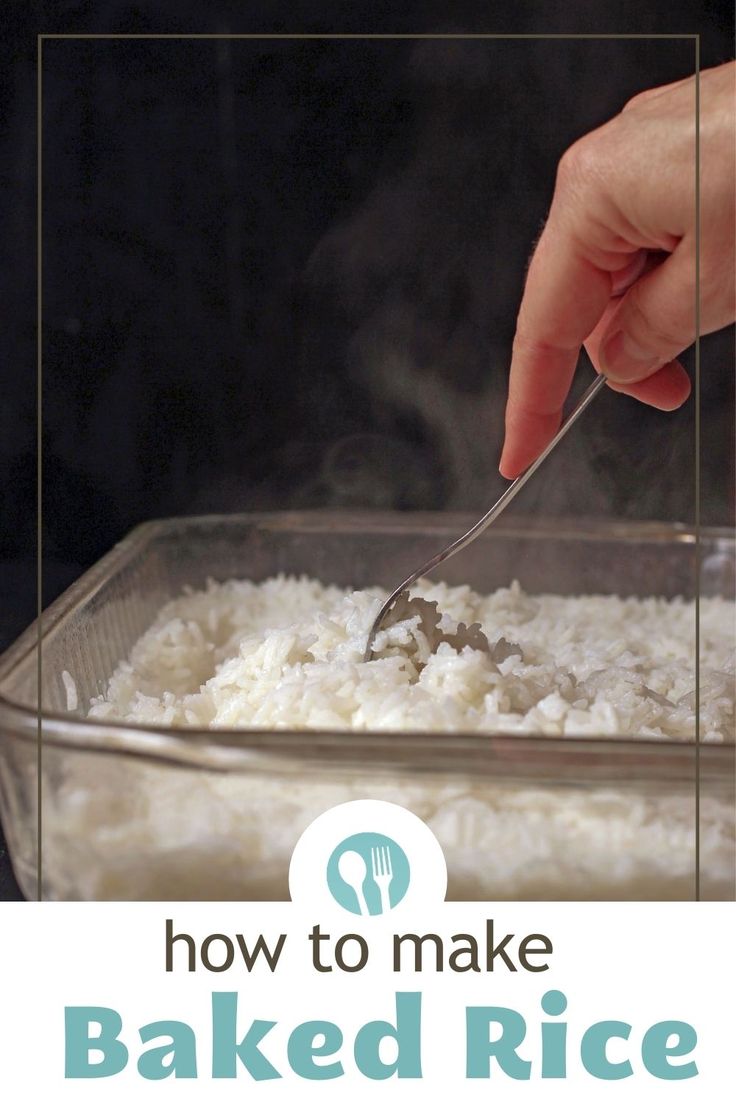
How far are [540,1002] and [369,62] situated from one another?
51cm

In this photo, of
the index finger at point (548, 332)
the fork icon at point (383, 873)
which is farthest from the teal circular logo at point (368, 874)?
the index finger at point (548, 332)

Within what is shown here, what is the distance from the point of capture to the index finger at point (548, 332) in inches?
19.7

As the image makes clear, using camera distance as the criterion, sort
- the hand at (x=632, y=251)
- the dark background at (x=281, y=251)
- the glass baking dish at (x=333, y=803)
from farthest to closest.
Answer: the dark background at (x=281, y=251), the hand at (x=632, y=251), the glass baking dish at (x=333, y=803)

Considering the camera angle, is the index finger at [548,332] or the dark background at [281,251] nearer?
the index finger at [548,332]

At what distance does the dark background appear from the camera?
0.62 m

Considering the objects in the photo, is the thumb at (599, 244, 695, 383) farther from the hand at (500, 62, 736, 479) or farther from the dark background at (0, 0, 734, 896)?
the dark background at (0, 0, 734, 896)

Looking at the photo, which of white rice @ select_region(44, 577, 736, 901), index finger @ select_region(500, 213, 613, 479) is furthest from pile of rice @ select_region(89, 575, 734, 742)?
index finger @ select_region(500, 213, 613, 479)

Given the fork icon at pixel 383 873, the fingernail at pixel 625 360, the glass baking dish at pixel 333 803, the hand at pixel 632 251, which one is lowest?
the fork icon at pixel 383 873

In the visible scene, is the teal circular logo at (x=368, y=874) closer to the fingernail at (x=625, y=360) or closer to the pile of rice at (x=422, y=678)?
the pile of rice at (x=422, y=678)

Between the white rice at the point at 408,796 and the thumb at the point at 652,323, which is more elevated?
the thumb at the point at 652,323

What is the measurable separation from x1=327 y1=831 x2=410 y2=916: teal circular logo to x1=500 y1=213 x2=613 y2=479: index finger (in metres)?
0.27

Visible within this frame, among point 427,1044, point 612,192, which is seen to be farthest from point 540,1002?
point 612,192

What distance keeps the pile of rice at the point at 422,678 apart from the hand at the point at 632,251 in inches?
5.8

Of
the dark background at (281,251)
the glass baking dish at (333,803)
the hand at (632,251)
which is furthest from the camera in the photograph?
the dark background at (281,251)
